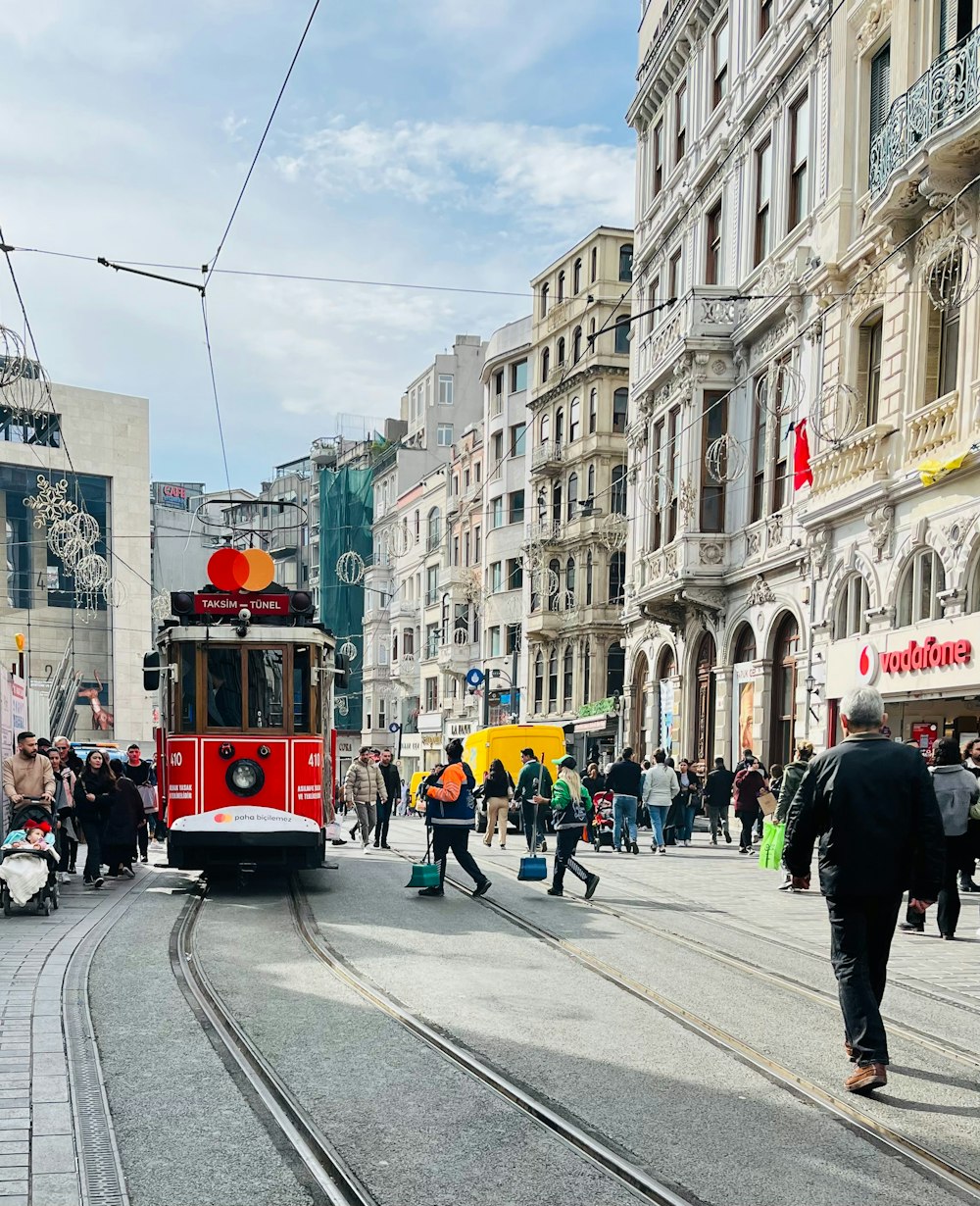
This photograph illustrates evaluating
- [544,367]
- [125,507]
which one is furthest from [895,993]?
[125,507]

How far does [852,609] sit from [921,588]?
2.88 meters

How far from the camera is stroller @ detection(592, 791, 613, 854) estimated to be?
2380cm

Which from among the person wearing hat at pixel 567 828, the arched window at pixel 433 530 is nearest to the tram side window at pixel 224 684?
→ the person wearing hat at pixel 567 828

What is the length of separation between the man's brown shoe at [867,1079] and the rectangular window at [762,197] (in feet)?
81.2

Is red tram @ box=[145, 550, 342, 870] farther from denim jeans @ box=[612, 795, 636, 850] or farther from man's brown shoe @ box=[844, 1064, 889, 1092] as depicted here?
denim jeans @ box=[612, 795, 636, 850]

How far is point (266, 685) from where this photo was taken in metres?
15.3

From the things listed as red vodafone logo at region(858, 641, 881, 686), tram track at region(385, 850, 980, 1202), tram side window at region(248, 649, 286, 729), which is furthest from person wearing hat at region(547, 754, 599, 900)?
red vodafone logo at region(858, 641, 881, 686)

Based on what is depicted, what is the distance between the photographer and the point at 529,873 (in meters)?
17.0

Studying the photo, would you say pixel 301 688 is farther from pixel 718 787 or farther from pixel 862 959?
pixel 718 787

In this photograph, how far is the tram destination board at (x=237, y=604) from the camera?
15.4 meters

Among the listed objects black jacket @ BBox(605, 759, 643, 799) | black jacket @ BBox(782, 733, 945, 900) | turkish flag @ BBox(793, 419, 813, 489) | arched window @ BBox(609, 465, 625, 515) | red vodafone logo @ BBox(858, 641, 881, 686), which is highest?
arched window @ BBox(609, 465, 625, 515)

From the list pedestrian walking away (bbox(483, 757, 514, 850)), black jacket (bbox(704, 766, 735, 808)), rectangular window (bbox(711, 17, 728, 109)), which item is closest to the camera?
pedestrian walking away (bbox(483, 757, 514, 850))

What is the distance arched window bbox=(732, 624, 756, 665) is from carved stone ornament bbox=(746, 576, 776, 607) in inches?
32.4

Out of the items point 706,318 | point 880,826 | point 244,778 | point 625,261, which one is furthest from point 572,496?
point 880,826
